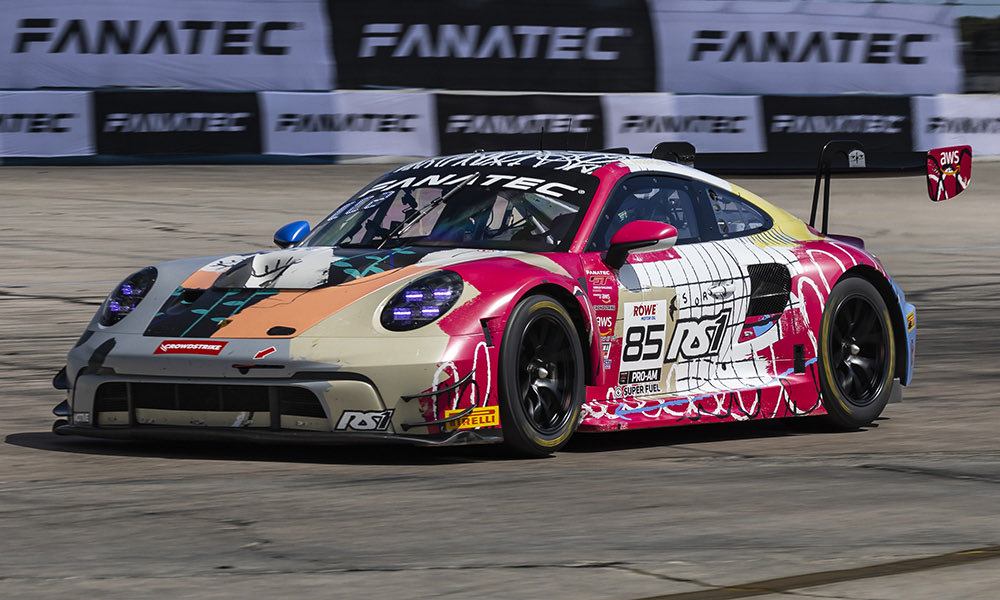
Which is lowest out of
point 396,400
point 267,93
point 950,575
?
point 950,575

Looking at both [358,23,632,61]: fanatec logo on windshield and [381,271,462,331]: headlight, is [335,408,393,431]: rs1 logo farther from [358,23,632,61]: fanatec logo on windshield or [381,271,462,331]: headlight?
[358,23,632,61]: fanatec logo on windshield

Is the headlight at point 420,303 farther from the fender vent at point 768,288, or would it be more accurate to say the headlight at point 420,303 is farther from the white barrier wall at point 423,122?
the white barrier wall at point 423,122

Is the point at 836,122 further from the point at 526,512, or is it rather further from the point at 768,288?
the point at 526,512

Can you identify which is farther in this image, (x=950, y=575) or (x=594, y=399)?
(x=594, y=399)

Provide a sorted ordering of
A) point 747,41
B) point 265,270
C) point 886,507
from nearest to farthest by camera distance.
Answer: point 886,507
point 265,270
point 747,41

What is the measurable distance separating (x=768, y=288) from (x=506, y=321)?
1736 millimetres

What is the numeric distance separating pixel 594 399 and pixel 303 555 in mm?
2435

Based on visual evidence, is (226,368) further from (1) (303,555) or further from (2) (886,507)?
(2) (886,507)


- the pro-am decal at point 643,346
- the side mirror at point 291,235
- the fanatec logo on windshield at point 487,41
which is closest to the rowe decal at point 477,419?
the pro-am decal at point 643,346

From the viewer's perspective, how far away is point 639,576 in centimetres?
463

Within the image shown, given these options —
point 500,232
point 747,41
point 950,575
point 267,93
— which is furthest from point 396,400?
point 747,41

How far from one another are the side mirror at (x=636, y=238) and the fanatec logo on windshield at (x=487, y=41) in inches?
613

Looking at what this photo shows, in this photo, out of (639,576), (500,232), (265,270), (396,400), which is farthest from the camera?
(500,232)

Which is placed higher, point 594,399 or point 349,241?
point 349,241
